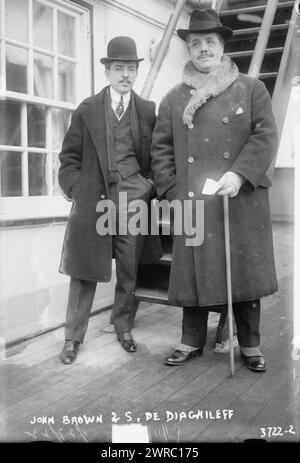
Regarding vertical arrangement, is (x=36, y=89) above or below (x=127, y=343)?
above

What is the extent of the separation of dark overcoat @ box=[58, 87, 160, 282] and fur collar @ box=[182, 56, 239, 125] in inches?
18.0

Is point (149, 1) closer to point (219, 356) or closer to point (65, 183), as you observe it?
point (65, 183)

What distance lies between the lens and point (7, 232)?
12.9 feet

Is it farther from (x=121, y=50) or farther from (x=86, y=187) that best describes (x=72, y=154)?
(x=121, y=50)

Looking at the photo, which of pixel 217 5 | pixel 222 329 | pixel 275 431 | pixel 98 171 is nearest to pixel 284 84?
pixel 217 5

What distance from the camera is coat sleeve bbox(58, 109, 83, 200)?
3.59 m

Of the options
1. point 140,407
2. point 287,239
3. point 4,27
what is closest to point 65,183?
point 4,27

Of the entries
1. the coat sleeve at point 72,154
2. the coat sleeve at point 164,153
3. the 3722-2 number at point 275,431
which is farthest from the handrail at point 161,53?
the 3722-2 number at point 275,431

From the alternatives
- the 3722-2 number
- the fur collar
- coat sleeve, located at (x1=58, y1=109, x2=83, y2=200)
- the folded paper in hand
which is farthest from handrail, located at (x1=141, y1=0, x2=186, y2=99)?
the 3722-2 number

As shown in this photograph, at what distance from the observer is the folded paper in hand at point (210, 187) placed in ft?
10.2

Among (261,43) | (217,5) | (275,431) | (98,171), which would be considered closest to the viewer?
(275,431)

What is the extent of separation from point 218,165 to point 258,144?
0.26 meters

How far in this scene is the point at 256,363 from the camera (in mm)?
3354

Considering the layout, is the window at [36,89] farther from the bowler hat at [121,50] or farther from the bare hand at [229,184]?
the bare hand at [229,184]
